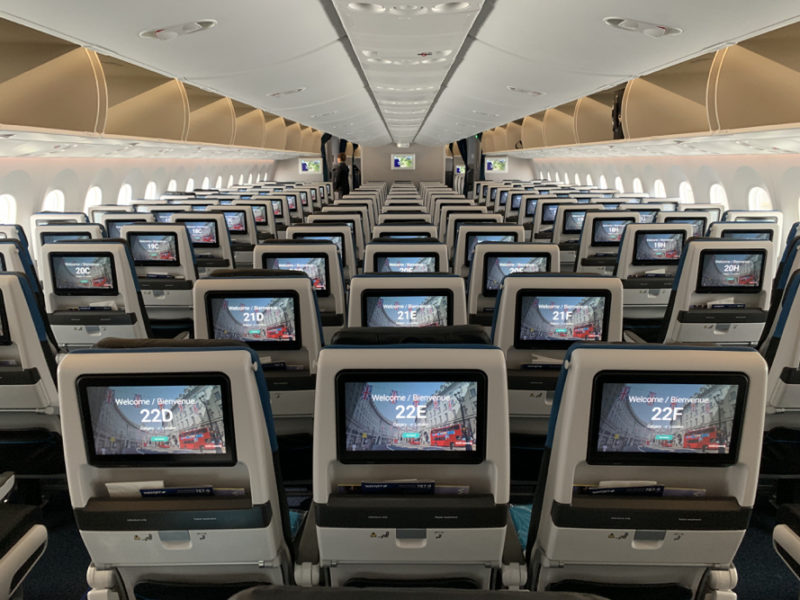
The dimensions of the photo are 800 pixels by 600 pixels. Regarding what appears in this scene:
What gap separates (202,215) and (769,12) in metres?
6.91

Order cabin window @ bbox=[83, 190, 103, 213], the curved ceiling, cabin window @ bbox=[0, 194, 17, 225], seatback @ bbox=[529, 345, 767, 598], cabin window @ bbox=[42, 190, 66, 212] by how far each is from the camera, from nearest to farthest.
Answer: seatback @ bbox=[529, 345, 767, 598] → the curved ceiling → cabin window @ bbox=[0, 194, 17, 225] → cabin window @ bbox=[42, 190, 66, 212] → cabin window @ bbox=[83, 190, 103, 213]

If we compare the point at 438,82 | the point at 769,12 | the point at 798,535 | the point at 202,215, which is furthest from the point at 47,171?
the point at 798,535

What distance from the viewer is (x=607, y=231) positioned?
8.43 meters

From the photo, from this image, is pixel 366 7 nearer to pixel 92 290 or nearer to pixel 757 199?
pixel 92 290

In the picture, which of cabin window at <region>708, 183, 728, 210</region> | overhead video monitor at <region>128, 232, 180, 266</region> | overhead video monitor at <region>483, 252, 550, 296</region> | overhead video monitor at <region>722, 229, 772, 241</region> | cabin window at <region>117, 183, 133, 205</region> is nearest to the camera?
overhead video monitor at <region>483, 252, 550, 296</region>

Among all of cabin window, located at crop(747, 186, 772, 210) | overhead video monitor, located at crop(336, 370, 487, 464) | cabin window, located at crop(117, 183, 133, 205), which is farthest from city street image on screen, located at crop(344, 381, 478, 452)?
cabin window, located at crop(117, 183, 133, 205)

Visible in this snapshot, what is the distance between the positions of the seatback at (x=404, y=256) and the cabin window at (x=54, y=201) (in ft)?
28.9

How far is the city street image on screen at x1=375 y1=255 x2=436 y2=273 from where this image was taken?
221 inches

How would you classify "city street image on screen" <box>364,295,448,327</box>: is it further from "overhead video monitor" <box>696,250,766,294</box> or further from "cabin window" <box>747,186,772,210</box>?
"cabin window" <box>747,186,772,210</box>

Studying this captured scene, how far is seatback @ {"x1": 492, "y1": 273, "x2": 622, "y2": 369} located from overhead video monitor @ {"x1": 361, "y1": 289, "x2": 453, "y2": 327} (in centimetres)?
32

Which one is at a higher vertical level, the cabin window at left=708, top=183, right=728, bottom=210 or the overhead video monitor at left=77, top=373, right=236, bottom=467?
the overhead video monitor at left=77, top=373, right=236, bottom=467

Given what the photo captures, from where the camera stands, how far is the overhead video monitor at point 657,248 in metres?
6.80

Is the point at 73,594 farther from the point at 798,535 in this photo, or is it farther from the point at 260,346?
the point at 798,535

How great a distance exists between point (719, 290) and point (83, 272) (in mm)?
5094
